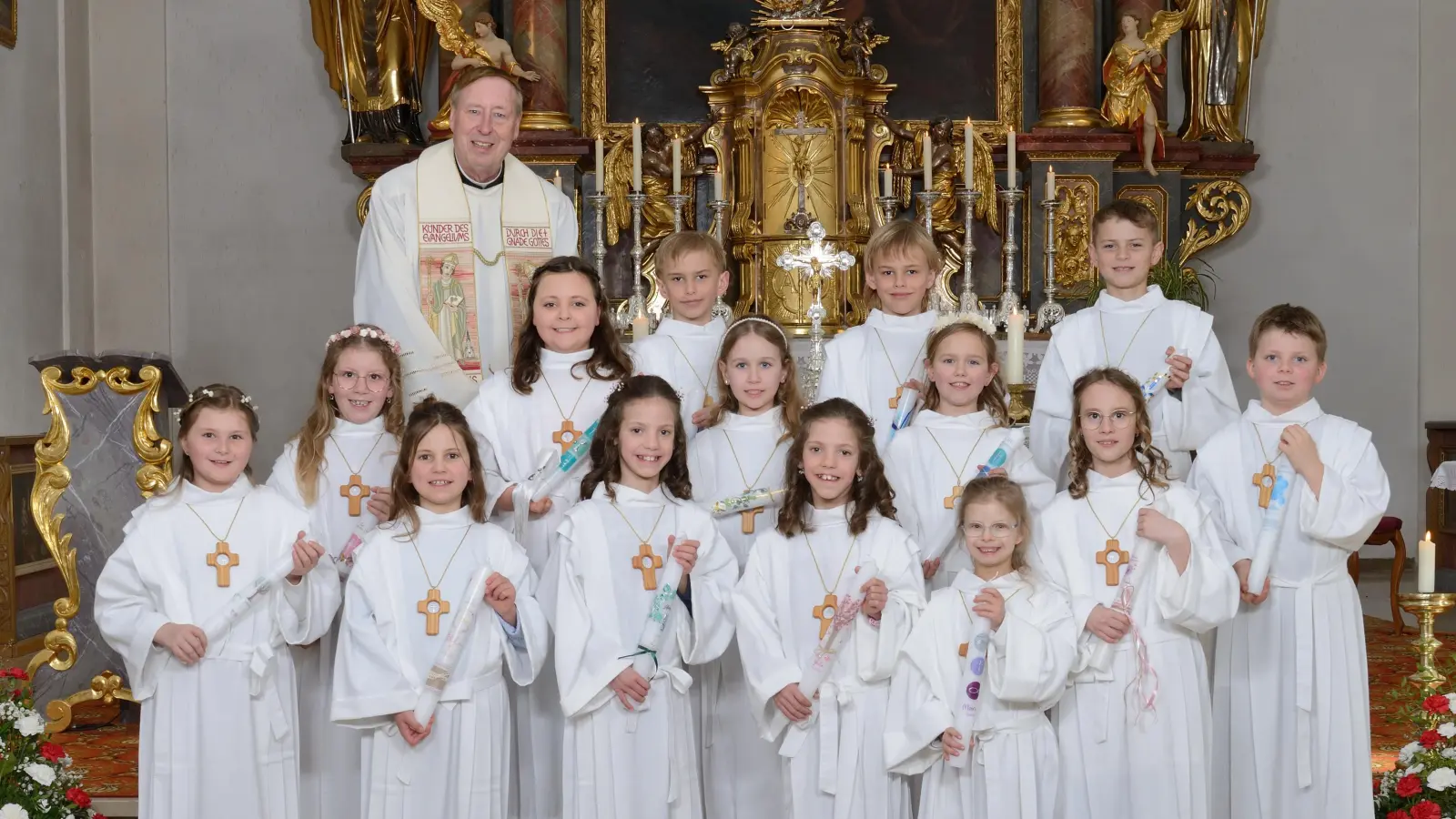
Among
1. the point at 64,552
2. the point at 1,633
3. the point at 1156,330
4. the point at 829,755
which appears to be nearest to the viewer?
the point at 829,755

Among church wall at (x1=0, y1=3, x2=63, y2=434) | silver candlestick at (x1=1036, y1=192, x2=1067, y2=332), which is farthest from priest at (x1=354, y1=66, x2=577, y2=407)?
church wall at (x1=0, y1=3, x2=63, y2=434)

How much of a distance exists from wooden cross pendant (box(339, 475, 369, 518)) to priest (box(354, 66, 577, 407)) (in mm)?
650

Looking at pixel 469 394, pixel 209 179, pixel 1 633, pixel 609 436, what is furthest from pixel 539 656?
pixel 209 179

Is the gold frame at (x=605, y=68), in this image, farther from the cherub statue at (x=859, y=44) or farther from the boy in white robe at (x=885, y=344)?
the boy in white robe at (x=885, y=344)

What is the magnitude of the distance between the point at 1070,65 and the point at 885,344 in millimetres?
4901

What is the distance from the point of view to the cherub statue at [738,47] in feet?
29.6

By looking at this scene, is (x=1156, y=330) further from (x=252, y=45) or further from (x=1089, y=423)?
(x=252, y=45)

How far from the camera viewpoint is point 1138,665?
160 inches

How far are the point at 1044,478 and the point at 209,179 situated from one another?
724 cm

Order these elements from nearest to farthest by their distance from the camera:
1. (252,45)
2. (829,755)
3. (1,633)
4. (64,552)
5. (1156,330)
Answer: (829,755), (1156,330), (64,552), (1,633), (252,45)

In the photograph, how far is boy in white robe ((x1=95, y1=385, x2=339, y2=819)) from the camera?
13.3 ft

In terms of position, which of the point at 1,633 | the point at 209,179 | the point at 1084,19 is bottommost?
the point at 1,633

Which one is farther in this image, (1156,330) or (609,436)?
(1156,330)

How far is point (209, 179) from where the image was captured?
32.9 feet
